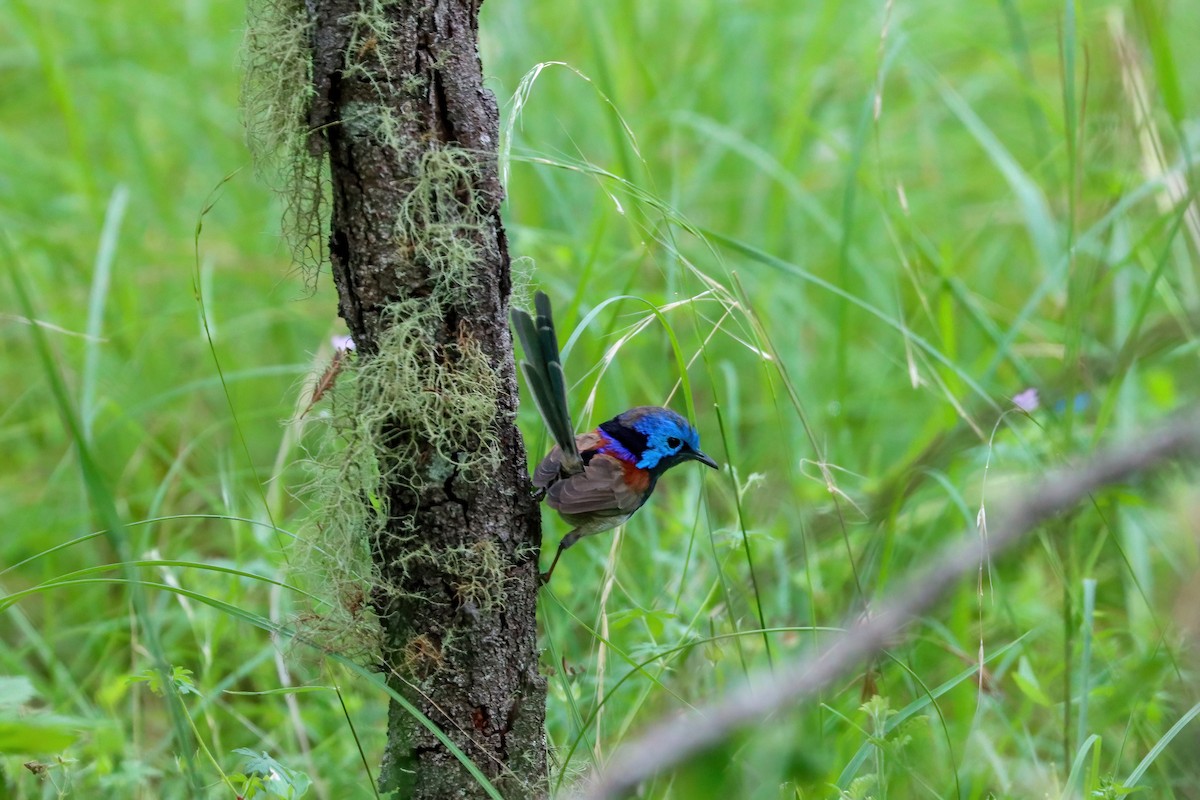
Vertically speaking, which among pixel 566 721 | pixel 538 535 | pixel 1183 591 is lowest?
pixel 566 721

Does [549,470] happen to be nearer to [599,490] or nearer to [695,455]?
[599,490]

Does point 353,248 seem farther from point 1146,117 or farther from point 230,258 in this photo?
point 230,258

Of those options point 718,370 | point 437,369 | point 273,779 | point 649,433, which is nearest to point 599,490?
point 649,433

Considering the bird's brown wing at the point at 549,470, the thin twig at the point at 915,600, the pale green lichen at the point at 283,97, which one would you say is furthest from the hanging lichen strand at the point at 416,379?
the thin twig at the point at 915,600

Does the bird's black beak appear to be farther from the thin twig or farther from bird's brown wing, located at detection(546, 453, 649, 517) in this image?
the thin twig

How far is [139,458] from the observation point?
396 centimetres

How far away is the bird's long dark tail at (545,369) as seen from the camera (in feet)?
6.23

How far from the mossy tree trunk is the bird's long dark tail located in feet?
0.19

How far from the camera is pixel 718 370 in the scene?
187 inches

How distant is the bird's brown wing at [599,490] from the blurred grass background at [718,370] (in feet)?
0.58

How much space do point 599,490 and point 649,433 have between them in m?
0.31

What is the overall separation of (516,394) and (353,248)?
41 centimetres

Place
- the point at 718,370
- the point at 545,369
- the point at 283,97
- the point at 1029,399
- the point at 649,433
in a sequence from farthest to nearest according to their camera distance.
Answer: the point at 718,370, the point at 1029,399, the point at 649,433, the point at 545,369, the point at 283,97

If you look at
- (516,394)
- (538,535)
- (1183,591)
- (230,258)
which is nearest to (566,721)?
(538,535)
